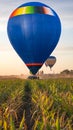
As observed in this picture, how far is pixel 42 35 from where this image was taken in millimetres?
38719

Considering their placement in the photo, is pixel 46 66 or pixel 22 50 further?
pixel 46 66

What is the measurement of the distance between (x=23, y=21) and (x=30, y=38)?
1.95 metres

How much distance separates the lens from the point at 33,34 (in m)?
38.2

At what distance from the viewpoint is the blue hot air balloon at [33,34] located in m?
38.0

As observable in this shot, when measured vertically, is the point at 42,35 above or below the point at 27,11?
below

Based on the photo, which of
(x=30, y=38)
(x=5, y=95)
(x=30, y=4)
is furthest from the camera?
(x=30, y=4)

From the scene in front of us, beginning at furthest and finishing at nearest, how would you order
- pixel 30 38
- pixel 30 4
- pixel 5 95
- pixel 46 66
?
pixel 46 66
pixel 30 4
pixel 30 38
pixel 5 95

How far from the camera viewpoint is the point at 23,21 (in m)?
38.2

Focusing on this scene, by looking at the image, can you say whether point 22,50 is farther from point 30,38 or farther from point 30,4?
point 30,4

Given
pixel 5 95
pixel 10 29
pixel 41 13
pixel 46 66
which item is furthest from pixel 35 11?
pixel 46 66

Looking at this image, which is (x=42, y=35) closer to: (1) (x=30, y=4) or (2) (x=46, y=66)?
(1) (x=30, y=4)

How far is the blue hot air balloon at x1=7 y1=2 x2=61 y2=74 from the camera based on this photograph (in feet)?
125

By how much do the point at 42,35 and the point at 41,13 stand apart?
99.2 inches

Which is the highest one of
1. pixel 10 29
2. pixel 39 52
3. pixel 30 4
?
pixel 30 4
